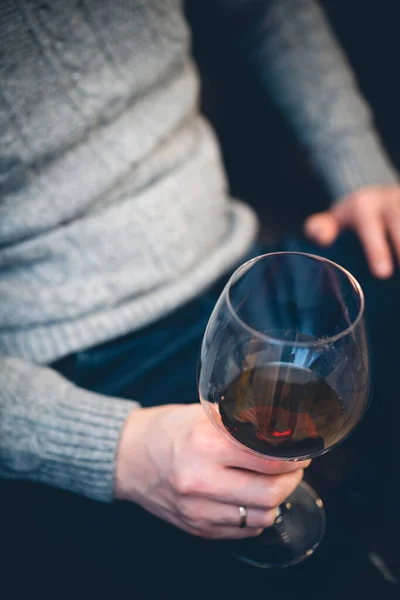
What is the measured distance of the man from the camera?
0.52 metres

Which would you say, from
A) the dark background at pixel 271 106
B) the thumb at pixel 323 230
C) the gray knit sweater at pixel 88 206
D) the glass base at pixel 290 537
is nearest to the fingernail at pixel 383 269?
the thumb at pixel 323 230

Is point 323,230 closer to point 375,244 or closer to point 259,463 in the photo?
point 375,244

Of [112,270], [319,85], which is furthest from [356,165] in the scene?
[112,270]

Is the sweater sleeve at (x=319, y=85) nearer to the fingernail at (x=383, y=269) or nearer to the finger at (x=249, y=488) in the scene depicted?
the fingernail at (x=383, y=269)

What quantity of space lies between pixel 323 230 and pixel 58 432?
507 mm

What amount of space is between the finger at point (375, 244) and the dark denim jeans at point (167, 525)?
0.03m

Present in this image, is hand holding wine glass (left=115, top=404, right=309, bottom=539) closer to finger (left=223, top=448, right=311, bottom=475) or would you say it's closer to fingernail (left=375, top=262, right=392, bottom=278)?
finger (left=223, top=448, right=311, bottom=475)

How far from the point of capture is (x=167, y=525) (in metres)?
0.59

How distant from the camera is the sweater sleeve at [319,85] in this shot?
90 cm

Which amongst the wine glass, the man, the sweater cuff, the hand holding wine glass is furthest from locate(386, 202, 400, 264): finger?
the hand holding wine glass

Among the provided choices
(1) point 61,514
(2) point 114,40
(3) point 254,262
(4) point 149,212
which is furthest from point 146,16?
(1) point 61,514

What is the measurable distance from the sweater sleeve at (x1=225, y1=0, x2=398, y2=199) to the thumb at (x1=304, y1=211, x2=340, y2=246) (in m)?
0.14

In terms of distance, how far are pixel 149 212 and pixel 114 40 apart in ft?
0.73

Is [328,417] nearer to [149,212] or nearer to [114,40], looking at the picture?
[149,212]
